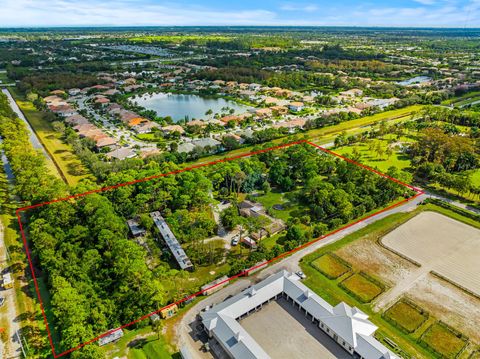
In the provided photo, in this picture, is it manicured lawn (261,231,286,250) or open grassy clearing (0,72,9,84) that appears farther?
open grassy clearing (0,72,9,84)

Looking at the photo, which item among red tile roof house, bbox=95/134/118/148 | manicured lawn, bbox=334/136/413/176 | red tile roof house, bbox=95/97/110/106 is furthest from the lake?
manicured lawn, bbox=334/136/413/176

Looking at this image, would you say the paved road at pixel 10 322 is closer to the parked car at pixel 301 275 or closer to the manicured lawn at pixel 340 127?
the parked car at pixel 301 275

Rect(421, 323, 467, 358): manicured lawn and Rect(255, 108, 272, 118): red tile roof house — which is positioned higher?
Rect(255, 108, 272, 118): red tile roof house

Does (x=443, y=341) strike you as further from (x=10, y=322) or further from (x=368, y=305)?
(x=10, y=322)

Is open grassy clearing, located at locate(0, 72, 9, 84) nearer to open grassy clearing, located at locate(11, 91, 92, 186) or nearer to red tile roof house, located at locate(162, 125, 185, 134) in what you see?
open grassy clearing, located at locate(11, 91, 92, 186)

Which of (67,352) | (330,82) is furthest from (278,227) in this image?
(330,82)

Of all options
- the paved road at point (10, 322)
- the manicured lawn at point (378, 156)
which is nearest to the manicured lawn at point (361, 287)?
the paved road at point (10, 322)

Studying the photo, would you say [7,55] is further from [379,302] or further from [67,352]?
[379,302]
